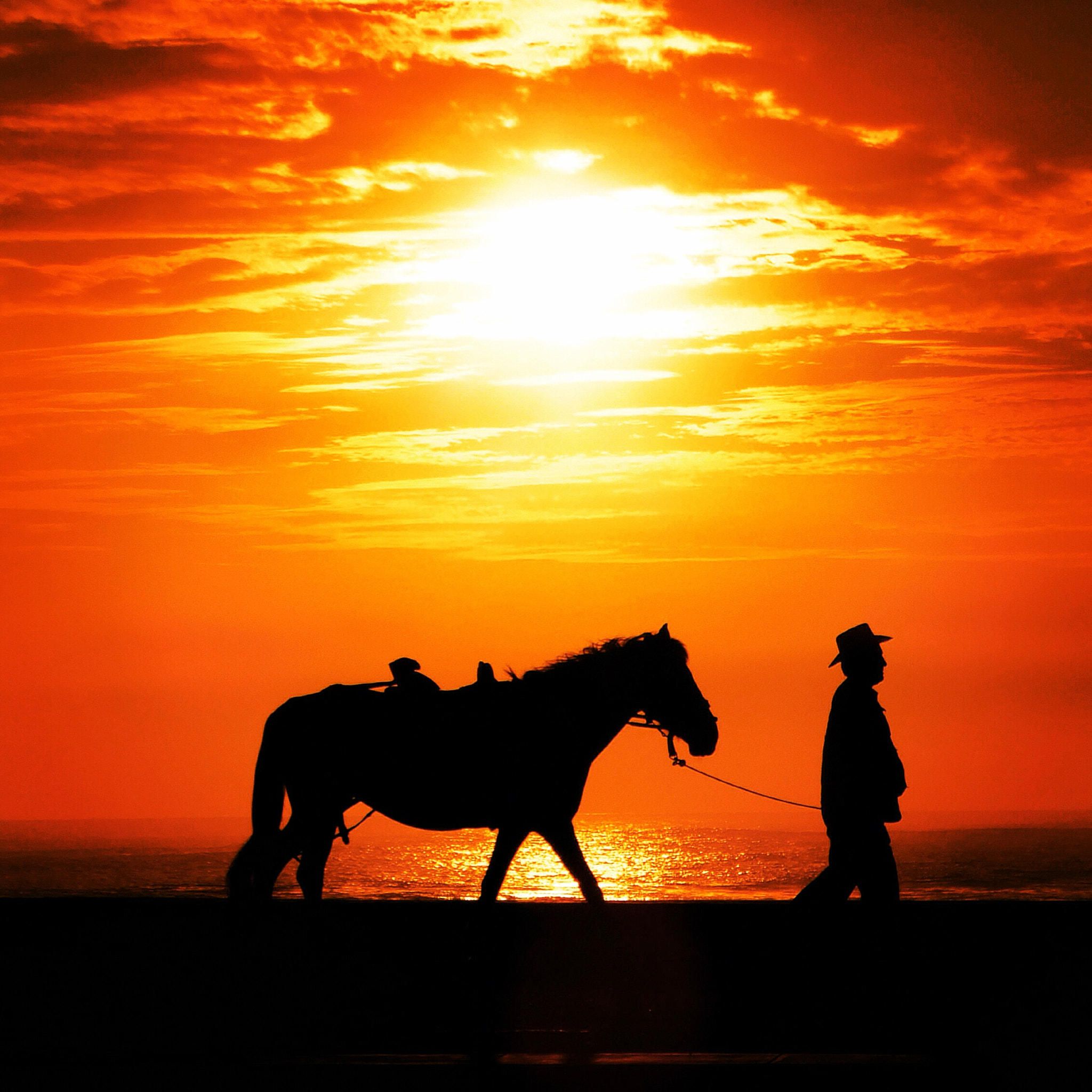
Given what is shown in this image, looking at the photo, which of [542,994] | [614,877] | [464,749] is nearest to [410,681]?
[464,749]

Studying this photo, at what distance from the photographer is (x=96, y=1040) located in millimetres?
6676

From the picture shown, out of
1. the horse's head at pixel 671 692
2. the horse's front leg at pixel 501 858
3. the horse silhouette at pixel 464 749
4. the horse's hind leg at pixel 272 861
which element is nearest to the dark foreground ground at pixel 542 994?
the horse's front leg at pixel 501 858

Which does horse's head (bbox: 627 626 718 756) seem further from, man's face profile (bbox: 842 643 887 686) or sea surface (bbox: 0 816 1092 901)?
sea surface (bbox: 0 816 1092 901)

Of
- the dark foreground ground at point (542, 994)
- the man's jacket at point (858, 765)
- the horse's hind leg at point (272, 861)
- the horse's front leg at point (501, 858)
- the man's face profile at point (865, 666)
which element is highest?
the man's face profile at point (865, 666)

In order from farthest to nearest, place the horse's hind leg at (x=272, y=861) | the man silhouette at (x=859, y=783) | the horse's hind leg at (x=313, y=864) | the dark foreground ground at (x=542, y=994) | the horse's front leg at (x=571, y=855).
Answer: the horse's hind leg at (x=313, y=864), the horse's hind leg at (x=272, y=861), the man silhouette at (x=859, y=783), the horse's front leg at (x=571, y=855), the dark foreground ground at (x=542, y=994)

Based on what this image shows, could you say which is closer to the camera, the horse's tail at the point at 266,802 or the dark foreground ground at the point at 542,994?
the dark foreground ground at the point at 542,994

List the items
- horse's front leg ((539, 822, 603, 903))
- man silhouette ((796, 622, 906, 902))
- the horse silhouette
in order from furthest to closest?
the horse silhouette
man silhouette ((796, 622, 906, 902))
horse's front leg ((539, 822, 603, 903))

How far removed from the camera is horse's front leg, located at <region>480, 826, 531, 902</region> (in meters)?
8.67

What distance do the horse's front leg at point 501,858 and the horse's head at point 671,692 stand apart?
1357mm

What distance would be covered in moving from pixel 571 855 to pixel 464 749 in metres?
1.20

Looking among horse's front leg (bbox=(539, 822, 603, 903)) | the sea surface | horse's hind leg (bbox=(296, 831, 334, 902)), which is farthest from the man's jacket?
the sea surface

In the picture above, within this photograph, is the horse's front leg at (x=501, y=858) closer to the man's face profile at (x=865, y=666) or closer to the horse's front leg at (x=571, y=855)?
the horse's front leg at (x=571, y=855)

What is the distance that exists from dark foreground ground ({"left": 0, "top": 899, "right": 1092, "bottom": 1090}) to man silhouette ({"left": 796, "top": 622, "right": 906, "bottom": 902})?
0.26 meters

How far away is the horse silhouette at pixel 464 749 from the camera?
31.3 ft
